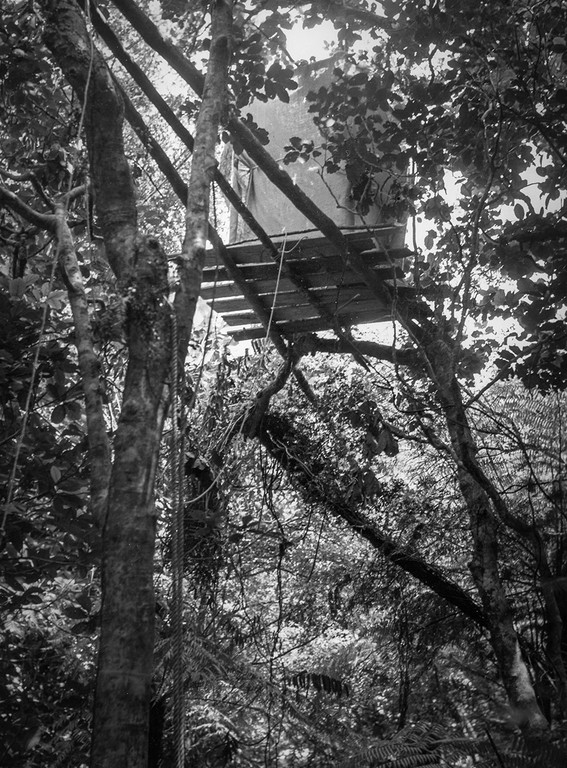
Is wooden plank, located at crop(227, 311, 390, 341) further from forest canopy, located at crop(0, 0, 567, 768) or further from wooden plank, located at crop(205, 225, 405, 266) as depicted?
wooden plank, located at crop(205, 225, 405, 266)

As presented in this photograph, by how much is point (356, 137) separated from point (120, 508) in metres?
3.50

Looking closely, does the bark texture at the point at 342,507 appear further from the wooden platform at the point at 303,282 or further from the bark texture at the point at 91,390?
the bark texture at the point at 91,390

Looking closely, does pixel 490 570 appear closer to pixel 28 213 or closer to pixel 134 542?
pixel 134 542

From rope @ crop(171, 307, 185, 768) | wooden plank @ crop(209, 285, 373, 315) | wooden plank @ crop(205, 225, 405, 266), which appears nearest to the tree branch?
rope @ crop(171, 307, 185, 768)

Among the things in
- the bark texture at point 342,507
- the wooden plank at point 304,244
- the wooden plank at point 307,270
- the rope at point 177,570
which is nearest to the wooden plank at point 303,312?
the wooden plank at point 307,270

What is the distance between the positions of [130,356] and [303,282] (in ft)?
8.79

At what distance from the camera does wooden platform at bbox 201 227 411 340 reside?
4.41m

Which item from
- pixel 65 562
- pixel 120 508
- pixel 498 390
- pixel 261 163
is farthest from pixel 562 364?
pixel 120 508

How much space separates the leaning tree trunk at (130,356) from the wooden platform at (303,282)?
1.53 meters

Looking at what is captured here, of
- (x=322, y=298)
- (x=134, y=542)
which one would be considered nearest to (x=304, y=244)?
(x=322, y=298)

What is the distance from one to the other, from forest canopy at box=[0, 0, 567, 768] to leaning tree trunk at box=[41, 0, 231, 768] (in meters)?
0.01

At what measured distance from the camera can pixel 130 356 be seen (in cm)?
212

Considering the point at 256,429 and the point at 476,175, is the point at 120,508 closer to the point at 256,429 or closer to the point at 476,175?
the point at 256,429

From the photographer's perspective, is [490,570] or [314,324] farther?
[314,324]
